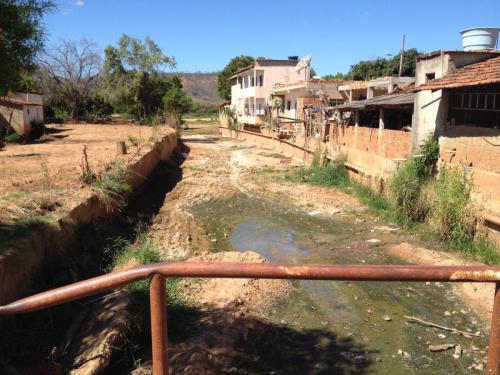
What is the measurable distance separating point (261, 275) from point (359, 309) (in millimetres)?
6686

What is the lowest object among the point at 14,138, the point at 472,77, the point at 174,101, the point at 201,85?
the point at 14,138

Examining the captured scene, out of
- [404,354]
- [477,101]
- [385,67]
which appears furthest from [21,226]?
[385,67]

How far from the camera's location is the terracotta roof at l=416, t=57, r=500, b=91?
33.6ft

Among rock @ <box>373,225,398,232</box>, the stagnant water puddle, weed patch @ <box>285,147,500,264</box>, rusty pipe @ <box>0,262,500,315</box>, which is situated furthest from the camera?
rock @ <box>373,225,398,232</box>

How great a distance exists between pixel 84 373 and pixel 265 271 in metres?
3.67

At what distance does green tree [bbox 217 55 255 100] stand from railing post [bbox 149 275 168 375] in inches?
2433

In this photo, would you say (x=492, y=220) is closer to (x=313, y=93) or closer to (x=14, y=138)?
(x=14, y=138)

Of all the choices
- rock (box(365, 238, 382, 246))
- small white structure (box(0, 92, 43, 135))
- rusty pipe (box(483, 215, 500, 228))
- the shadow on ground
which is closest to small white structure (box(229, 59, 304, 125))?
small white structure (box(0, 92, 43, 135))

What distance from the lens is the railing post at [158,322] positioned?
1792 mm

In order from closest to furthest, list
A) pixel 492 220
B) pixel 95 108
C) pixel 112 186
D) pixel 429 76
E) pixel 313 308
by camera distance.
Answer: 1. pixel 313 308
2. pixel 492 220
3. pixel 112 186
4. pixel 429 76
5. pixel 95 108

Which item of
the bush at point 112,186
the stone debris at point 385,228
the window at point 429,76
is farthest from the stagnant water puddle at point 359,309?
the window at point 429,76

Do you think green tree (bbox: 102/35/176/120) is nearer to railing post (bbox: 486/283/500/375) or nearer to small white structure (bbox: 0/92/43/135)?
small white structure (bbox: 0/92/43/135)

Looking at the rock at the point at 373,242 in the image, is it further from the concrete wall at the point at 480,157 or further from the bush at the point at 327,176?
the bush at the point at 327,176

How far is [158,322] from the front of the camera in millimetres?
1829
